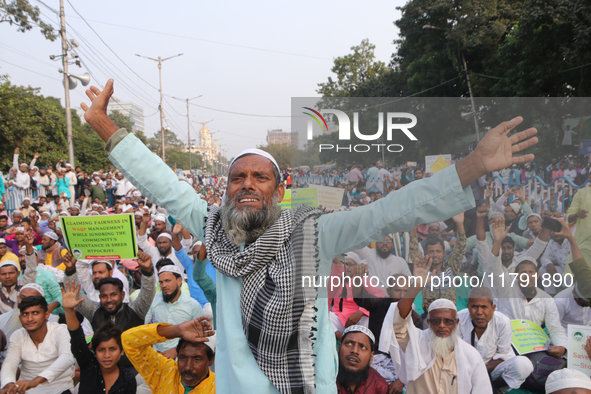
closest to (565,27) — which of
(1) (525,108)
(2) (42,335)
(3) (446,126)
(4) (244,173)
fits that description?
(1) (525,108)

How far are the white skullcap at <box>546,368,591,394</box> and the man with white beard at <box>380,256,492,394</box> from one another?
395 millimetres

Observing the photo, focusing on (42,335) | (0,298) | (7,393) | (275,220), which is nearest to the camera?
(275,220)

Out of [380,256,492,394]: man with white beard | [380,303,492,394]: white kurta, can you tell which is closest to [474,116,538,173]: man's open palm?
[380,256,492,394]: man with white beard

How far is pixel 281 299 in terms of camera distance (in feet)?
4.43

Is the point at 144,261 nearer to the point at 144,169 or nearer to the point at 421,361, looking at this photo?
the point at 144,169

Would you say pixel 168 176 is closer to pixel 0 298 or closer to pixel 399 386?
pixel 399 386

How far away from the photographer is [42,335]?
3.38 metres

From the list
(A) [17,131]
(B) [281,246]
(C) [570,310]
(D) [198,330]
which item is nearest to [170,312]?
(D) [198,330]

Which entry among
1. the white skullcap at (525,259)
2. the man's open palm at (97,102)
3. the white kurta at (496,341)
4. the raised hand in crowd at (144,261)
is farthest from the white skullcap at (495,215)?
the man's open palm at (97,102)

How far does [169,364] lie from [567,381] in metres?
2.68

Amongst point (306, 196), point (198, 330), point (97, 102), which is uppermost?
point (97, 102)

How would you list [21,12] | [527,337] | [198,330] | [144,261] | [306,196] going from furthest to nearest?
[21,12] → [306,196] → [144,261] → [527,337] → [198,330]

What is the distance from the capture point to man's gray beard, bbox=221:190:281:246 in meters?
1.56

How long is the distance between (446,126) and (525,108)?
1295 mm
